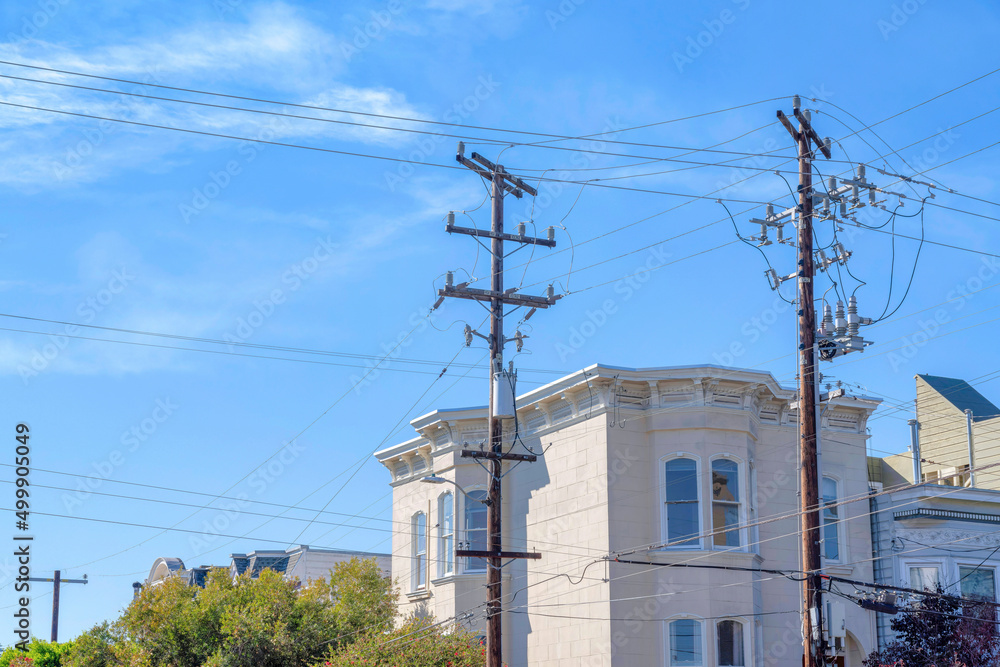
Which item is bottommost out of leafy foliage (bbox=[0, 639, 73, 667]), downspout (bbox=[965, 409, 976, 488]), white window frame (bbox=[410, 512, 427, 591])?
leafy foliage (bbox=[0, 639, 73, 667])

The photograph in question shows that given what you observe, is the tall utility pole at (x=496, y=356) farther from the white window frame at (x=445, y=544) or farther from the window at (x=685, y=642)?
the white window frame at (x=445, y=544)

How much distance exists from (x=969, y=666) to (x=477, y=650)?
11.4 m

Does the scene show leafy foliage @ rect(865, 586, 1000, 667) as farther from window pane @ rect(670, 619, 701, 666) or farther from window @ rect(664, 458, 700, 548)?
window @ rect(664, 458, 700, 548)

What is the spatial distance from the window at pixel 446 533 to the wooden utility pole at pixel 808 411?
44.8 feet

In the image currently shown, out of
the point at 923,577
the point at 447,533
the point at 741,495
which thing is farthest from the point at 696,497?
the point at 447,533

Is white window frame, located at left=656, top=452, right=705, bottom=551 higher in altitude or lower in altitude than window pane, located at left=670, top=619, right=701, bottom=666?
higher

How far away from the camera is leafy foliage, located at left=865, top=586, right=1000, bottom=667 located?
25422mm

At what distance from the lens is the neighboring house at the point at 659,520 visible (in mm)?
26078

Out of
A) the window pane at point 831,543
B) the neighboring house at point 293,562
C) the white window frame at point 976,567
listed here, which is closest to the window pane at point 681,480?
the window pane at point 831,543

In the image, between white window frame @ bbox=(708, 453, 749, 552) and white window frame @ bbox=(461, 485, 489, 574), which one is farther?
white window frame @ bbox=(461, 485, 489, 574)

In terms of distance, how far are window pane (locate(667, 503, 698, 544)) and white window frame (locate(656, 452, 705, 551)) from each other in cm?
15

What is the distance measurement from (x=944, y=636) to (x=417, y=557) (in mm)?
14590

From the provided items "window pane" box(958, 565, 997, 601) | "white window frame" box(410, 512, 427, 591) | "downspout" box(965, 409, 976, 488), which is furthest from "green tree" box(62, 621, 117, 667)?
"downspout" box(965, 409, 976, 488)

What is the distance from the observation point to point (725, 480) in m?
27.1
